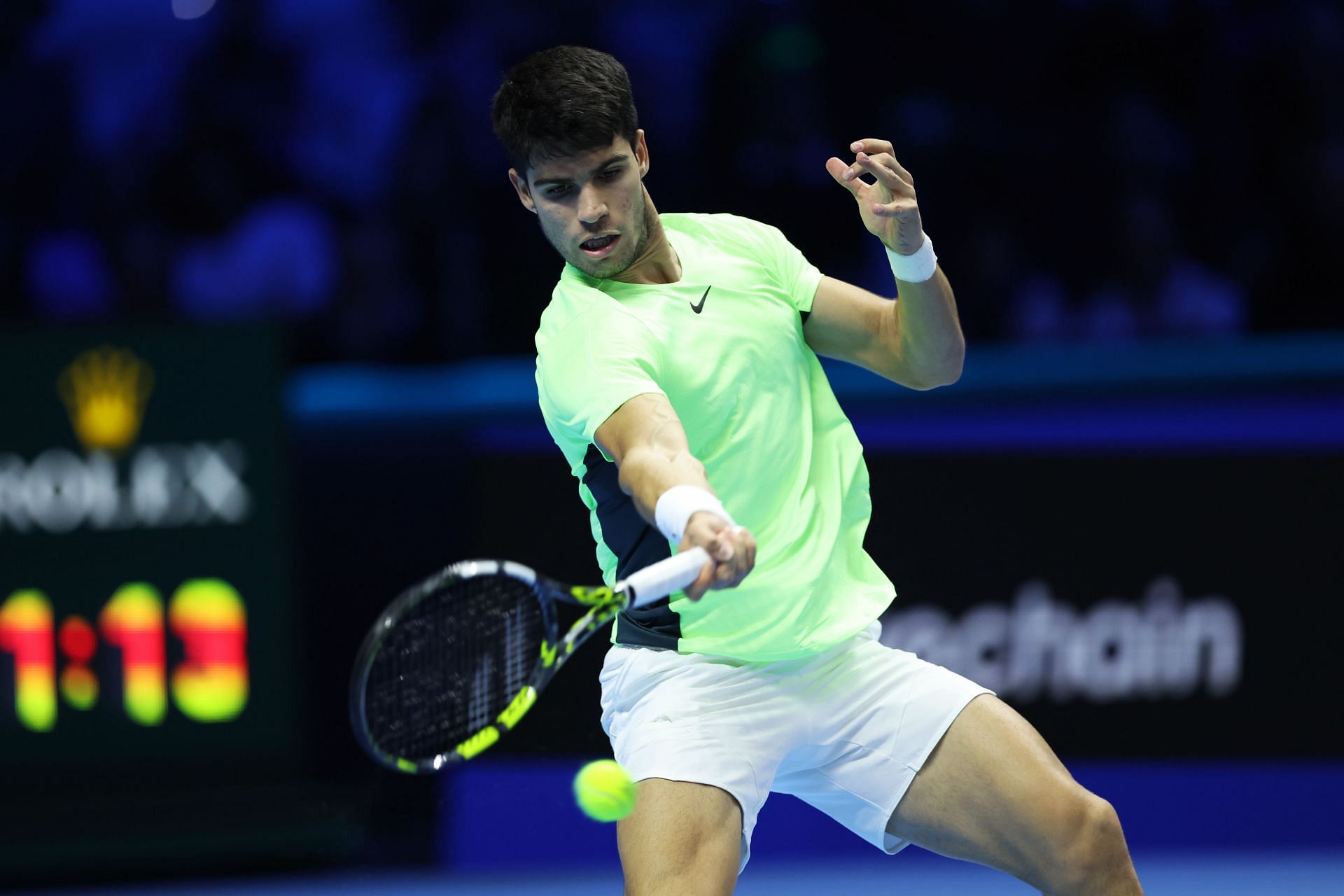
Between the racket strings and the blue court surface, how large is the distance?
113 inches

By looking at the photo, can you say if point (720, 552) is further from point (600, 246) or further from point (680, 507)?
point (600, 246)

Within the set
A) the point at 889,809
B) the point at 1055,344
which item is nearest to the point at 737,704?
the point at 889,809

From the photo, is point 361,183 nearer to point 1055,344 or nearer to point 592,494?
point 1055,344

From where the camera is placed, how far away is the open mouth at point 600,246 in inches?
141

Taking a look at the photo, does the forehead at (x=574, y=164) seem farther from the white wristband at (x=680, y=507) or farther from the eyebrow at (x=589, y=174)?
the white wristband at (x=680, y=507)

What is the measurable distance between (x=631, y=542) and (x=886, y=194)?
893 mm

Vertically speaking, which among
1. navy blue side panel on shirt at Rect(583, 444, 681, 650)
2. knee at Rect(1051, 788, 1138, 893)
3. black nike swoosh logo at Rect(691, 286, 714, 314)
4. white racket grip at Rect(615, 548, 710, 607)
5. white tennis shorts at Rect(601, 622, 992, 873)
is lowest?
knee at Rect(1051, 788, 1138, 893)

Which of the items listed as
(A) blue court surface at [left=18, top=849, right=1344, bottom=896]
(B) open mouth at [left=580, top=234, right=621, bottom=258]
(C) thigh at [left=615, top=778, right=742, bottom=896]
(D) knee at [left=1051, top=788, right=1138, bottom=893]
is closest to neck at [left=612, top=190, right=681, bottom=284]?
(B) open mouth at [left=580, top=234, right=621, bottom=258]

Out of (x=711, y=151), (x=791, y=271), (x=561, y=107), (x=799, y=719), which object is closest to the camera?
(x=561, y=107)

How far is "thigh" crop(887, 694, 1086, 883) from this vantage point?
3.47 metres

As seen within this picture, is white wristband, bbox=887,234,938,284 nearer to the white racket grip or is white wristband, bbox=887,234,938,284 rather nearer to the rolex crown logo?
the white racket grip

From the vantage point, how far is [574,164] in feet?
11.5

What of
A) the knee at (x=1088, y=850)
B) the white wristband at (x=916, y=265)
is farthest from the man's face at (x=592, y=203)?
the knee at (x=1088, y=850)

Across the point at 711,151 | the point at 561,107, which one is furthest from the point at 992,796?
the point at 711,151
